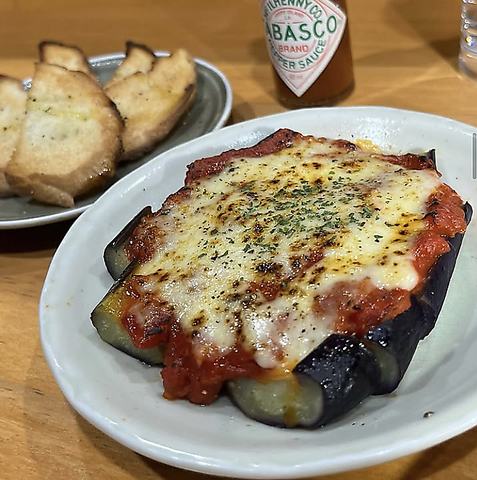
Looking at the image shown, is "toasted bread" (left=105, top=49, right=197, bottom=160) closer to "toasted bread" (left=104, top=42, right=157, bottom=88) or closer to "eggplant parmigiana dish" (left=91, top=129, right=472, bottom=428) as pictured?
"toasted bread" (left=104, top=42, right=157, bottom=88)

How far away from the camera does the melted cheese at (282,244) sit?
→ 0.97 meters

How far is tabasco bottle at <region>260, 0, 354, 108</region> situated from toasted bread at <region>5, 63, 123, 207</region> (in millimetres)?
562

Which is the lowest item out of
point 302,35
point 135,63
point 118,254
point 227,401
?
point 227,401

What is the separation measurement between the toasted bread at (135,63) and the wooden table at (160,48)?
0.34 m

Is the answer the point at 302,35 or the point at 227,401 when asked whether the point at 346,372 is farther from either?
the point at 302,35

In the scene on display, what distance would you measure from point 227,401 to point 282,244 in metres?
0.30

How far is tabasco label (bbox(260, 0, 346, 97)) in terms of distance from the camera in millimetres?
1762

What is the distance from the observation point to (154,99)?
1.97 metres

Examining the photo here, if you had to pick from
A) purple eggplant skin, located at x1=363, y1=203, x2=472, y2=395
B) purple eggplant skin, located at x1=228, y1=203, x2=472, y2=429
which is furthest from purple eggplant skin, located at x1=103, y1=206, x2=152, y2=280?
purple eggplant skin, located at x1=363, y1=203, x2=472, y2=395

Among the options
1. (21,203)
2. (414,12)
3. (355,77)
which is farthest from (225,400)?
(414,12)

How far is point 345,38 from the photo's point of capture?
1905mm

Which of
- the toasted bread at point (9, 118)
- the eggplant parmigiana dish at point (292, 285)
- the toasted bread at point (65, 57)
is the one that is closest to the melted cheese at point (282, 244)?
the eggplant parmigiana dish at point (292, 285)

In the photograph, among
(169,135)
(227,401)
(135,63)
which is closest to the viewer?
(227,401)

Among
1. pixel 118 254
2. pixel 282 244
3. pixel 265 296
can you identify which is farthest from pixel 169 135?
pixel 265 296
